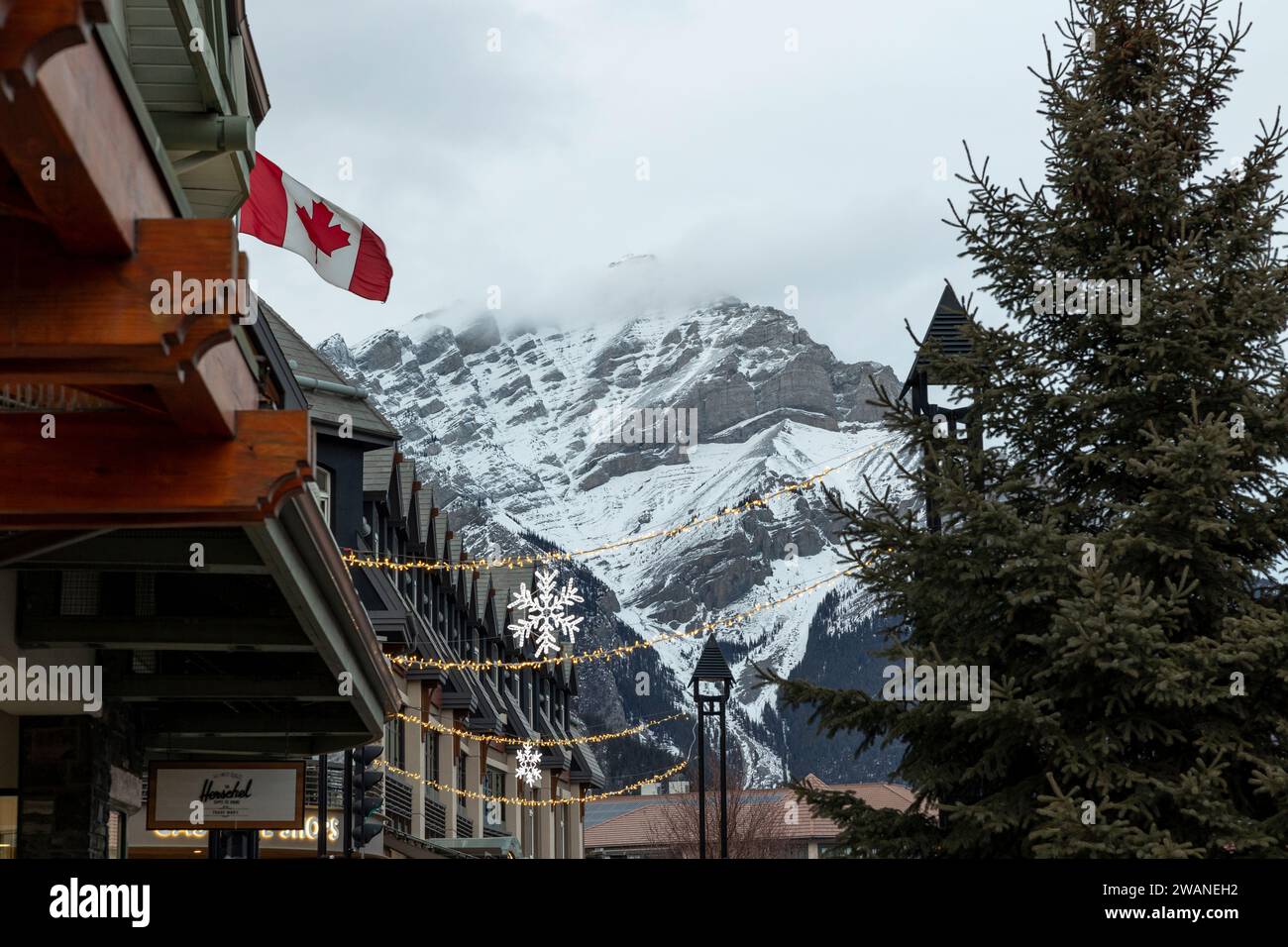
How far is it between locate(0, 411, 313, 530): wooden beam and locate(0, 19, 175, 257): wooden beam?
1.59 metres

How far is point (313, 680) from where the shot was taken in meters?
13.0

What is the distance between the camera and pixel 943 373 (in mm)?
13938

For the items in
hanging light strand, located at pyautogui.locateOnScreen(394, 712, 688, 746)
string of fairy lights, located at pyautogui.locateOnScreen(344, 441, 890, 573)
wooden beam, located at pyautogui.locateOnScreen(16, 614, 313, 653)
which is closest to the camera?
wooden beam, located at pyautogui.locateOnScreen(16, 614, 313, 653)

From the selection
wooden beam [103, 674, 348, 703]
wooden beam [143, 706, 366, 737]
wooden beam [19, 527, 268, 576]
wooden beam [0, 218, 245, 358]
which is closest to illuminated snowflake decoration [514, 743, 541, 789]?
wooden beam [143, 706, 366, 737]

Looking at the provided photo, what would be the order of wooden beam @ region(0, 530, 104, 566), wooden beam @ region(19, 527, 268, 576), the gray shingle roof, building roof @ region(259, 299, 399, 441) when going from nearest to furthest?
1. wooden beam @ region(0, 530, 104, 566)
2. wooden beam @ region(19, 527, 268, 576)
3. building roof @ region(259, 299, 399, 441)
4. the gray shingle roof

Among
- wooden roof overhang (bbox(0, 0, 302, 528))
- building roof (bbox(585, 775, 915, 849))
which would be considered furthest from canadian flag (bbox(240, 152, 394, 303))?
building roof (bbox(585, 775, 915, 849))

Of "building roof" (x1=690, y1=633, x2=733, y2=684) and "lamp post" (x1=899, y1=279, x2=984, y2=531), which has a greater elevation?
"lamp post" (x1=899, y1=279, x2=984, y2=531)

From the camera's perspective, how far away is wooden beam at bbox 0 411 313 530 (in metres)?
7.01

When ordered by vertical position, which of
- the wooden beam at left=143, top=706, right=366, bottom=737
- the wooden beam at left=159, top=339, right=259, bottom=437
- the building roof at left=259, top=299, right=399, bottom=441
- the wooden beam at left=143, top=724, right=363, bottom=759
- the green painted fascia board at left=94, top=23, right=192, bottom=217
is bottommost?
the wooden beam at left=143, top=724, right=363, bottom=759

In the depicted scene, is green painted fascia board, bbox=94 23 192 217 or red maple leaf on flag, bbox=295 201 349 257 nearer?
green painted fascia board, bbox=94 23 192 217

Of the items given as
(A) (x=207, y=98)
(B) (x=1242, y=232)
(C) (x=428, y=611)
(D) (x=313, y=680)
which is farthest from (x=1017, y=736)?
(C) (x=428, y=611)

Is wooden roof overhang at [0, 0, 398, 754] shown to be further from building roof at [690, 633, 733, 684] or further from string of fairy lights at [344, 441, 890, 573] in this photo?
building roof at [690, 633, 733, 684]

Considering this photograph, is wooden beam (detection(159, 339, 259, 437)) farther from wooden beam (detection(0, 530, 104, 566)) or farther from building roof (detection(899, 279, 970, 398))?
building roof (detection(899, 279, 970, 398))
